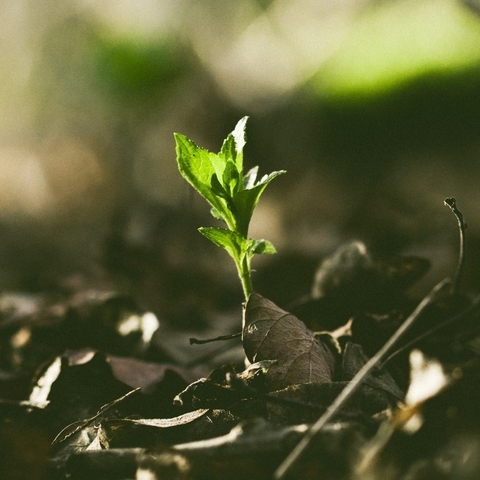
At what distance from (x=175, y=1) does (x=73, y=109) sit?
1317 mm

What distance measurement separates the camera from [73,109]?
410 centimetres

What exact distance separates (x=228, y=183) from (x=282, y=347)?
345 millimetres

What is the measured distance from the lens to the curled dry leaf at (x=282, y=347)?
0.98 m

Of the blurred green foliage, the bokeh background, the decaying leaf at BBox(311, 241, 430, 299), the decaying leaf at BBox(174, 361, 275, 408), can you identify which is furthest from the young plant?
the blurred green foliage

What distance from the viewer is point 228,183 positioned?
1058mm

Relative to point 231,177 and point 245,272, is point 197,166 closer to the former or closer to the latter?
point 231,177

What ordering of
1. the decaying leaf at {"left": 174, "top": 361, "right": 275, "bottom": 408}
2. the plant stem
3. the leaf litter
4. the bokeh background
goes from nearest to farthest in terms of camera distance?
the leaf litter → the decaying leaf at {"left": 174, "top": 361, "right": 275, "bottom": 408} → the plant stem → the bokeh background

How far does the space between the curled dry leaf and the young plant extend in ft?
0.40

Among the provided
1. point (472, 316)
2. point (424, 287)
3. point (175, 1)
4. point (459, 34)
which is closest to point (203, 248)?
point (424, 287)

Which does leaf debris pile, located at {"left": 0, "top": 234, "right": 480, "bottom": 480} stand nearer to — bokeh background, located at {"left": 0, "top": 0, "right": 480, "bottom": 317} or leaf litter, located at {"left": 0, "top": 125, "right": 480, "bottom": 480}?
leaf litter, located at {"left": 0, "top": 125, "right": 480, "bottom": 480}

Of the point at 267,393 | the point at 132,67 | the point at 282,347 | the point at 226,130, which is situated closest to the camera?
the point at 267,393

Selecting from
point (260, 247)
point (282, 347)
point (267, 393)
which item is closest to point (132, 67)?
point (260, 247)

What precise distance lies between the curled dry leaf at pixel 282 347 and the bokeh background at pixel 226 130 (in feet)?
2.59

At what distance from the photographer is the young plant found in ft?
3.37
